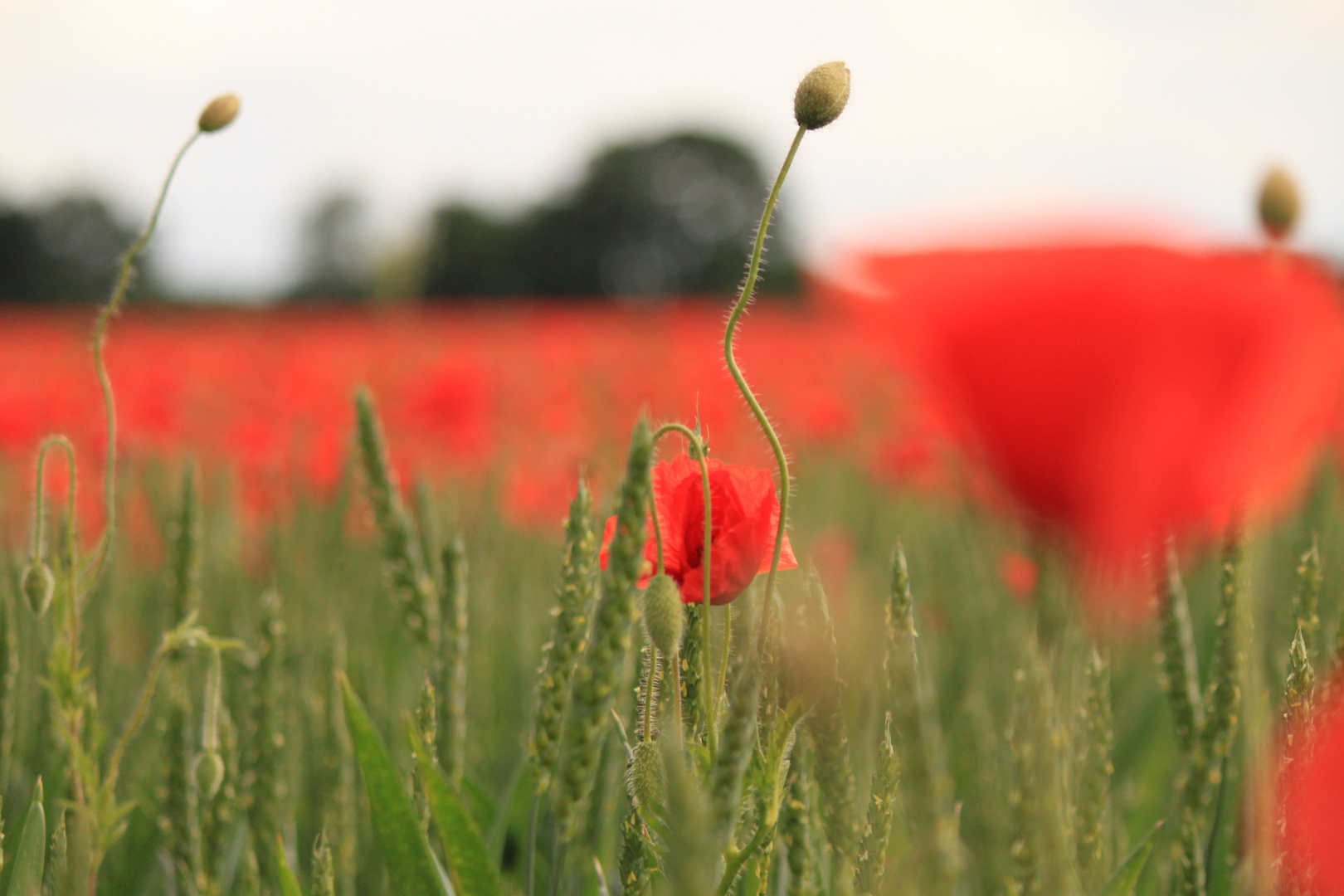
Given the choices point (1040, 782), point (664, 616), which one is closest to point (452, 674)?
point (664, 616)

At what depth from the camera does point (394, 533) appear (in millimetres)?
504

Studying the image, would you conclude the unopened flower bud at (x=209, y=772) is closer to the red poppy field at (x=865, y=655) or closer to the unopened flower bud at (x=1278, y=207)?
the red poppy field at (x=865, y=655)

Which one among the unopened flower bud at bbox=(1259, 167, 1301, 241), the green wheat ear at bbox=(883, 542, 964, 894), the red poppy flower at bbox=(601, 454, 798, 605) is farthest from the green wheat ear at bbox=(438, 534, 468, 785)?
the unopened flower bud at bbox=(1259, 167, 1301, 241)

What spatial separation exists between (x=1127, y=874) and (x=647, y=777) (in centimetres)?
18

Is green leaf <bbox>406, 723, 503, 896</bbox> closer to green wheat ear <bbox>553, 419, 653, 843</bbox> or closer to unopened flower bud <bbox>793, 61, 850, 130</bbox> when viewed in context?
green wheat ear <bbox>553, 419, 653, 843</bbox>

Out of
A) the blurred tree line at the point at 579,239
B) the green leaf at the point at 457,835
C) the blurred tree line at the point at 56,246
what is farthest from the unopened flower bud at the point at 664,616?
the blurred tree line at the point at 56,246

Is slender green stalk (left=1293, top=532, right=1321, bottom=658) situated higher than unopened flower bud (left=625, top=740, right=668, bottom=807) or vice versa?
slender green stalk (left=1293, top=532, right=1321, bottom=658)

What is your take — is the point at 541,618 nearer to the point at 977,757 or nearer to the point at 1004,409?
the point at 977,757

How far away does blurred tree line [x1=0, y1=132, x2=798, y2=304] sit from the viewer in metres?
13.8

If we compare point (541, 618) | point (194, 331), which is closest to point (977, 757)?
point (541, 618)

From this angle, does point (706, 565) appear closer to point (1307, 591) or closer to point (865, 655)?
point (865, 655)

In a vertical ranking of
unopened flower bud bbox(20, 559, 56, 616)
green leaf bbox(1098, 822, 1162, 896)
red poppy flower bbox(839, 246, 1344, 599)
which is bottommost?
green leaf bbox(1098, 822, 1162, 896)

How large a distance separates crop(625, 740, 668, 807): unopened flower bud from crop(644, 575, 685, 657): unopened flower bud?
0.03m

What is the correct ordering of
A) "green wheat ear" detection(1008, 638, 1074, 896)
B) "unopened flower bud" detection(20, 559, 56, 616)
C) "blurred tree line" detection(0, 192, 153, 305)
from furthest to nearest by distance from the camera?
"blurred tree line" detection(0, 192, 153, 305), "unopened flower bud" detection(20, 559, 56, 616), "green wheat ear" detection(1008, 638, 1074, 896)
